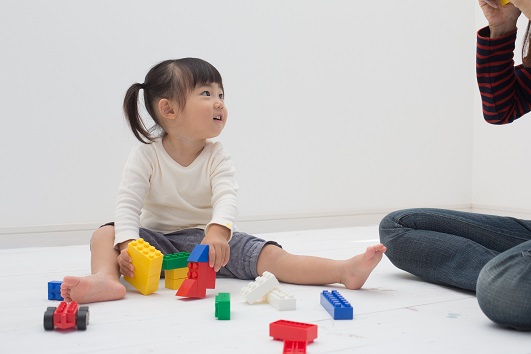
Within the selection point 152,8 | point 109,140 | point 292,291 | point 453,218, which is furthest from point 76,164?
point 453,218

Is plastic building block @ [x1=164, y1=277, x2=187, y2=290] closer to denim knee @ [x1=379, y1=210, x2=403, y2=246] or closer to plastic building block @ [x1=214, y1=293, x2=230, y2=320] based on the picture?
plastic building block @ [x1=214, y1=293, x2=230, y2=320]

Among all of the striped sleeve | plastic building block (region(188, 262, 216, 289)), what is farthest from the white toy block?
the striped sleeve

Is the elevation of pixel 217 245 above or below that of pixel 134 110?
below

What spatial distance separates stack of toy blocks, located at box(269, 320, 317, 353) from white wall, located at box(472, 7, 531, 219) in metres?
1.69

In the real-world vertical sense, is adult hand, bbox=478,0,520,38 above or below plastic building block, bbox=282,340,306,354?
above

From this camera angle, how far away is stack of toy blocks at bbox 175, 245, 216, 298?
106 centimetres

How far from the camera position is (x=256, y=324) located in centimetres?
90

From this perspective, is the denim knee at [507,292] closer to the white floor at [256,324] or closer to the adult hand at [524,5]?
the white floor at [256,324]

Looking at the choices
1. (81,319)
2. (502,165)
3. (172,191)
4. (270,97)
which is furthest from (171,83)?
(502,165)

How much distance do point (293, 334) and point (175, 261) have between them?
1.34 ft

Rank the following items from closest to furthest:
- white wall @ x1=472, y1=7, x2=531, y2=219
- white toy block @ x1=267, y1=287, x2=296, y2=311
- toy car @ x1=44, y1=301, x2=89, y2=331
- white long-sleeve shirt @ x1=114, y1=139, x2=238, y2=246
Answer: toy car @ x1=44, y1=301, x2=89, y2=331 → white toy block @ x1=267, y1=287, x2=296, y2=311 → white long-sleeve shirt @ x1=114, y1=139, x2=238, y2=246 → white wall @ x1=472, y1=7, x2=531, y2=219

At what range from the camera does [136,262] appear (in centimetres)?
109

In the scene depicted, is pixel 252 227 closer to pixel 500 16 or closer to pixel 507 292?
pixel 500 16

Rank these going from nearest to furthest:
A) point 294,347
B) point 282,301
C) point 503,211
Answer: point 294,347
point 282,301
point 503,211
